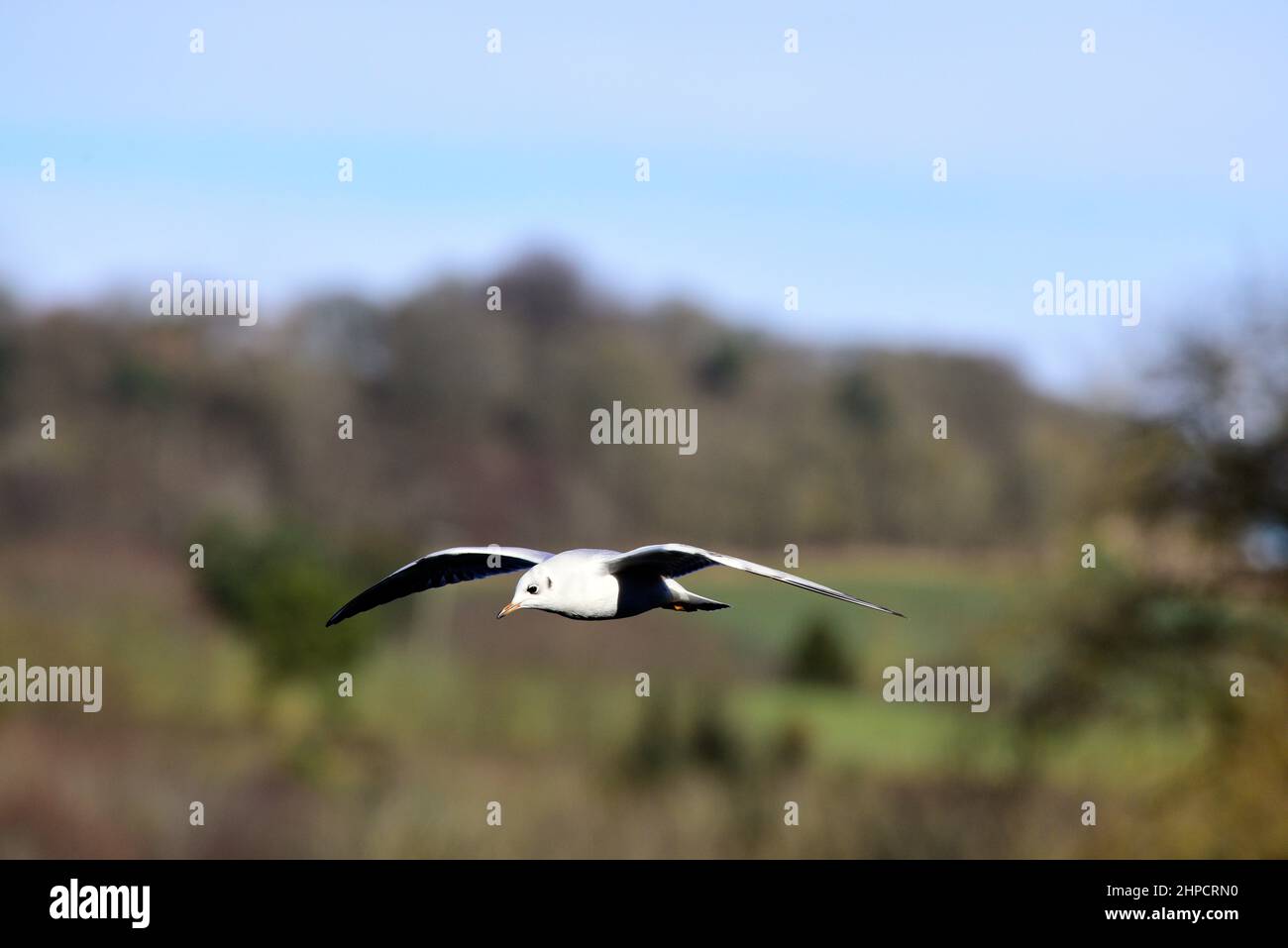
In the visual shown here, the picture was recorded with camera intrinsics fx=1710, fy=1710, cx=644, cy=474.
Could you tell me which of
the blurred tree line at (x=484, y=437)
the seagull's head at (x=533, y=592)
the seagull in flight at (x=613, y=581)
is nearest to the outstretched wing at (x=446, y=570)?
the seagull in flight at (x=613, y=581)

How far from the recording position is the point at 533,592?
4.79m

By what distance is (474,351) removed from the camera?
40.4 metres

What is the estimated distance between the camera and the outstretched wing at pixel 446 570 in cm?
520

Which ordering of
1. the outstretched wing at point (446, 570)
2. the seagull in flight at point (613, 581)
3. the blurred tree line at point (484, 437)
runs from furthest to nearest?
the blurred tree line at point (484, 437) → the outstretched wing at point (446, 570) → the seagull in flight at point (613, 581)

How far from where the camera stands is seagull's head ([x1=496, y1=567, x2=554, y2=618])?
4746mm

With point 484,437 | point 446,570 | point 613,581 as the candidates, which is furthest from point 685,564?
point 484,437

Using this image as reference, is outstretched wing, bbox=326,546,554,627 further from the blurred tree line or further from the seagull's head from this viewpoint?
the blurred tree line

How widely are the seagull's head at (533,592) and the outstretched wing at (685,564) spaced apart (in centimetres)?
18

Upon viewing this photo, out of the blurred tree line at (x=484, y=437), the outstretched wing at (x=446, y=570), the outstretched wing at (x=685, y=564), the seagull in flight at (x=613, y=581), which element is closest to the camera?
the outstretched wing at (x=685, y=564)

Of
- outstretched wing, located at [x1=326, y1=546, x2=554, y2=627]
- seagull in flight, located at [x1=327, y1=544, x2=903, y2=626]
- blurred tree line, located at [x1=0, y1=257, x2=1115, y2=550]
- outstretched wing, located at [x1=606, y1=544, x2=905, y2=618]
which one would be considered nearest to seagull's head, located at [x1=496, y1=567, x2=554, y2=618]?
seagull in flight, located at [x1=327, y1=544, x2=903, y2=626]

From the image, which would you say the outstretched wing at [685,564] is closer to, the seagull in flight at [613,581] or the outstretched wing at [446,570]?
the seagull in flight at [613,581]
